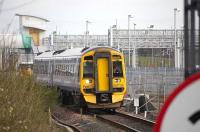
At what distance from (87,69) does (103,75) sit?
78 centimetres

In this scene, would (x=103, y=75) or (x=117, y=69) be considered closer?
(x=103, y=75)

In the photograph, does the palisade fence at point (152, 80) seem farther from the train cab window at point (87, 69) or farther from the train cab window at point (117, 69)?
the train cab window at point (87, 69)

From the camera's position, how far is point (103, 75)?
857 inches

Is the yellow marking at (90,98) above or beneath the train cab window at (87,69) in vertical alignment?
beneath

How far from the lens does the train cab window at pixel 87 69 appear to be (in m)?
21.7

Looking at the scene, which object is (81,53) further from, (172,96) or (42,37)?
(42,37)

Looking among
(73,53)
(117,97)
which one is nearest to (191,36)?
(117,97)

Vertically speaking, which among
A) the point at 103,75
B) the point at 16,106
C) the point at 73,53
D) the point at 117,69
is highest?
the point at 73,53

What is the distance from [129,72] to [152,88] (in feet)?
13.3

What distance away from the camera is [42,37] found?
8150 centimetres

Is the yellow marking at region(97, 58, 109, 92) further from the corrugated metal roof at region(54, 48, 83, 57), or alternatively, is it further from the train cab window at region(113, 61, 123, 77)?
the corrugated metal roof at region(54, 48, 83, 57)

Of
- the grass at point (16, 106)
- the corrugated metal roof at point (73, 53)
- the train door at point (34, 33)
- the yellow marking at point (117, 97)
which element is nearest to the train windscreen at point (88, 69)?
the corrugated metal roof at point (73, 53)

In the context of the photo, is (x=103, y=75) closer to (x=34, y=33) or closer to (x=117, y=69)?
(x=117, y=69)

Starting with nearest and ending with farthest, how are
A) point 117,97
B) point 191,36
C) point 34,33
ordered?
point 191,36, point 117,97, point 34,33
